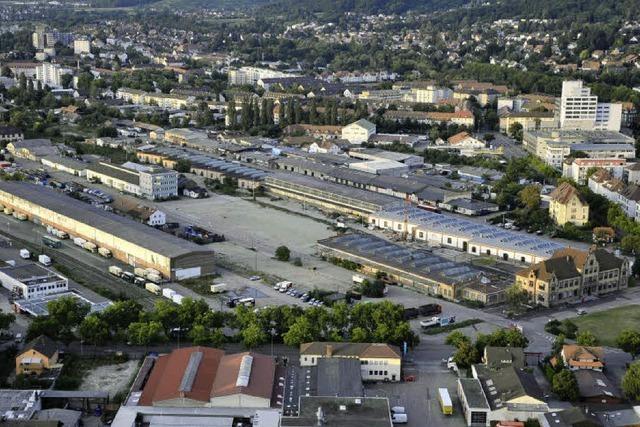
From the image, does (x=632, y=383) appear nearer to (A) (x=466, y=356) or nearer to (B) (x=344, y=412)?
(A) (x=466, y=356)

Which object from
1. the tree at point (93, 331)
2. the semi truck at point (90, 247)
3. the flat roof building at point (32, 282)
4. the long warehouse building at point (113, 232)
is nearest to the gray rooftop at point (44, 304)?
the flat roof building at point (32, 282)

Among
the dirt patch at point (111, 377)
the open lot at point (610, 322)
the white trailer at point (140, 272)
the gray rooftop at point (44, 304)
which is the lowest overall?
the open lot at point (610, 322)

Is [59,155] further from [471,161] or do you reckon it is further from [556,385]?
[556,385]

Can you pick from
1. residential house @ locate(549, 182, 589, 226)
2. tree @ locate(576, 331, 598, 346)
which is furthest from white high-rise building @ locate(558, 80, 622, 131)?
tree @ locate(576, 331, 598, 346)

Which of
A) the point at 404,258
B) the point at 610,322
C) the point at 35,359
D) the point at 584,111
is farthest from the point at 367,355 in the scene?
the point at 584,111

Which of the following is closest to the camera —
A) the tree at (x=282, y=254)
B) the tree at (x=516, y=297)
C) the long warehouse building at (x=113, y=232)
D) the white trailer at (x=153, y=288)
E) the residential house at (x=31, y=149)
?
the tree at (x=516, y=297)

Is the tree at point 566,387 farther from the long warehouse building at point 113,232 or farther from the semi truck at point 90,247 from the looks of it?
the semi truck at point 90,247
